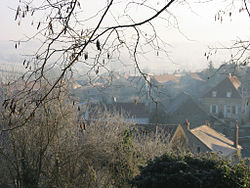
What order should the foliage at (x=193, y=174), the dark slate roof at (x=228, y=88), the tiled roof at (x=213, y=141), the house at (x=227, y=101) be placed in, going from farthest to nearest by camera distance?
1. the dark slate roof at (x=228, y=88)
2. the house at (x=227, y=101)
3. the tiled roof at (x=213, y=141)
4. the foliage at (x=193, y=174)

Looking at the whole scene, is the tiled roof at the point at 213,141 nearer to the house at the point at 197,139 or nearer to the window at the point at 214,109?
the house at the point at 197,139

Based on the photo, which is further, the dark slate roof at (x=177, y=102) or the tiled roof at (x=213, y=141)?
the dark slate roof at (x=177, y=102)

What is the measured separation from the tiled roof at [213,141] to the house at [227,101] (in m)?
15.6

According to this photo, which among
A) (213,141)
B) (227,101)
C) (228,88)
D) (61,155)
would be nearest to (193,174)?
(61,155)

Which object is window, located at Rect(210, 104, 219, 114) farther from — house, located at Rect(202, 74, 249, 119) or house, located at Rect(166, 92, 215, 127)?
house, located at Rect(166, 92, 215, 127)

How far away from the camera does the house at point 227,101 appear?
39.2 m

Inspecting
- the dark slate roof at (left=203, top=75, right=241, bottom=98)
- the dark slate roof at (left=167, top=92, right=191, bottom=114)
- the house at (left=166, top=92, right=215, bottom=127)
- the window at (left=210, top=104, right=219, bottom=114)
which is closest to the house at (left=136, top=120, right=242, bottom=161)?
the house at (left=166, top=92, right=215, bottom=127)

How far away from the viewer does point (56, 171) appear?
10.4 metres

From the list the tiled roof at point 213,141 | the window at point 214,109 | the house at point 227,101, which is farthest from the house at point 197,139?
the window at point 214,109

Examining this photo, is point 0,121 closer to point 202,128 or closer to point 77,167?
point 77,167

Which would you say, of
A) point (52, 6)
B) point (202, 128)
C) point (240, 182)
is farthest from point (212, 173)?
point (202, 128)

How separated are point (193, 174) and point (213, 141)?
654 inches

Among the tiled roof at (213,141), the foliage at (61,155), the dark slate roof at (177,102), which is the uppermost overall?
the foliage at (61,155)

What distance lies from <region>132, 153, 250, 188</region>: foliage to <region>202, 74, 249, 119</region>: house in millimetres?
33131
